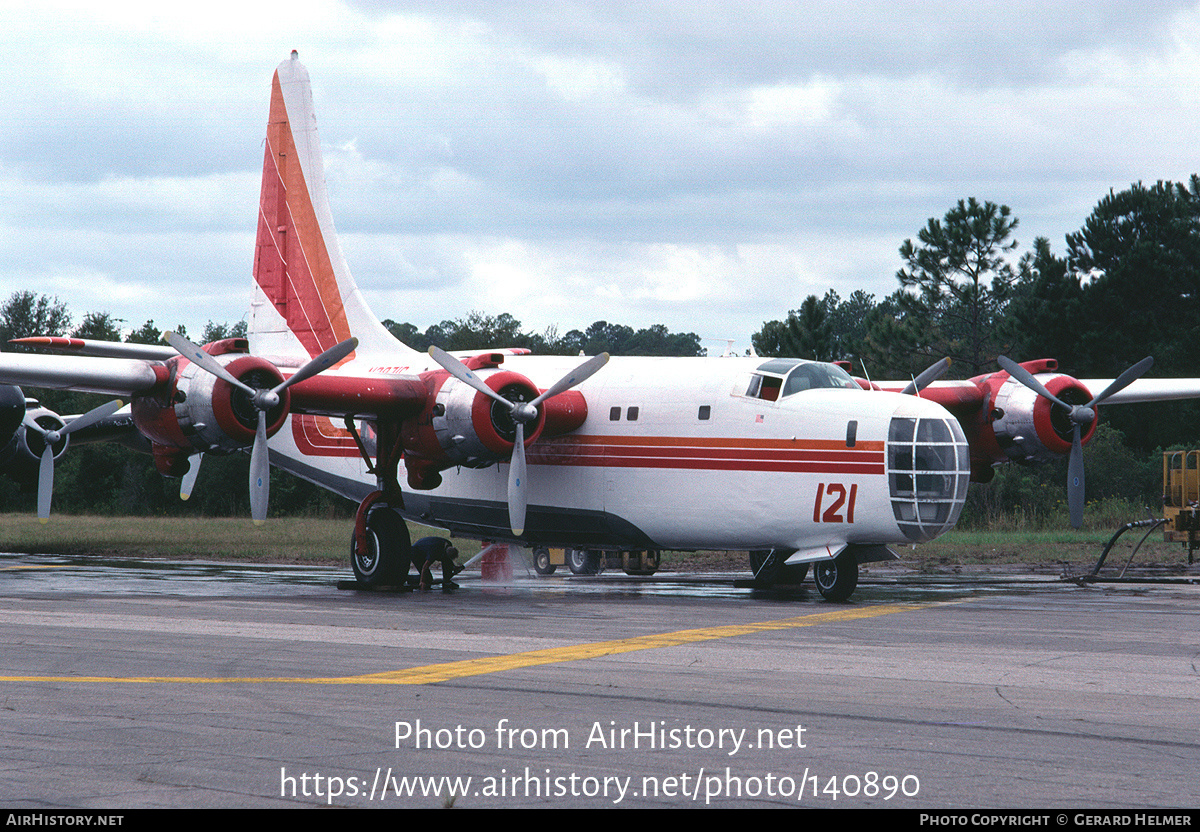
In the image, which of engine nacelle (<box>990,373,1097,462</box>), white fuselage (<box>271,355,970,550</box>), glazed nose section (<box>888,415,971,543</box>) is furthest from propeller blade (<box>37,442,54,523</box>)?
engine nacelle (<box>990,373,1097,462</box>)

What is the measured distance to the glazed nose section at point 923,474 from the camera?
19.3 m

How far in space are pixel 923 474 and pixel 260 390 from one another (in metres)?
10.7

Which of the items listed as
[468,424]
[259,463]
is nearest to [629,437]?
[468,424]

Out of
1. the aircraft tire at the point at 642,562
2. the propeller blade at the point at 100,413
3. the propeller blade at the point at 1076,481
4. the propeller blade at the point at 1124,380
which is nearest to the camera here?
the propeller blade at the point at 1124,380

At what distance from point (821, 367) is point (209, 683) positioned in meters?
12.9

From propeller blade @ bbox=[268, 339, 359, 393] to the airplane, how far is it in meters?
0.04

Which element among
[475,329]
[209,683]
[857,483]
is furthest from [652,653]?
[475,329]

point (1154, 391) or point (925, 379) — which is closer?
point (925, 379)

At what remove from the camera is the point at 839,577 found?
65.7 ft

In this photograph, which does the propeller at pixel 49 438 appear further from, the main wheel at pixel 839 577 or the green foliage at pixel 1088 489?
the green foliage at pixel 1088 489

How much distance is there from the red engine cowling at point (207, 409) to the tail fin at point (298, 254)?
6.66m

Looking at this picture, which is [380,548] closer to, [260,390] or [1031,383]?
[260,390]

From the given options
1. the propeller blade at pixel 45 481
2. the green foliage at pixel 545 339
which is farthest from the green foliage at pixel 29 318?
the propeller blade at pixel 45 481

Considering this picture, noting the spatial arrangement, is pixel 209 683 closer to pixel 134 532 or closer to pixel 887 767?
pixel 887 767
